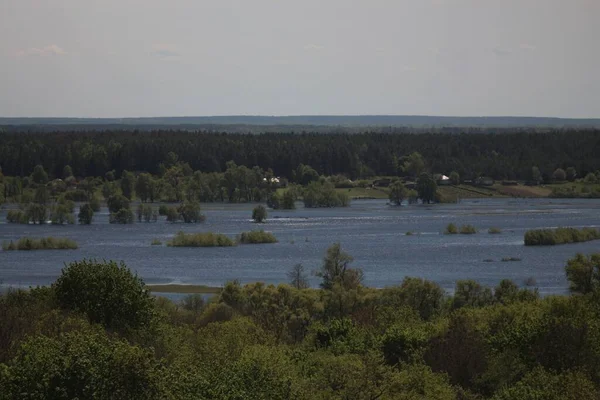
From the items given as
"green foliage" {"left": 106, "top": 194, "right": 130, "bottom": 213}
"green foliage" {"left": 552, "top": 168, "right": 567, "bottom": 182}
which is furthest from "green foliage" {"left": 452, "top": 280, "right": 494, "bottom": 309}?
"green foliage" {"left": 552, "top": 168, "right": 567, "bottom": 182}

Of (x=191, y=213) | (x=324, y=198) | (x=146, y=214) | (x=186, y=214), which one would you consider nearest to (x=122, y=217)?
(x=146, y=214)

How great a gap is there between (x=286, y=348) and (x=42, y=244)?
204 feet

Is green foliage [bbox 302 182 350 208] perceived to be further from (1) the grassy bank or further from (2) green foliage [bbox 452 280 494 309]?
(2) green foliage [bbox 452 280 494 309]

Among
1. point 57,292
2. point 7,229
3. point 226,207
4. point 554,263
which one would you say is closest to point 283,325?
point 57,292

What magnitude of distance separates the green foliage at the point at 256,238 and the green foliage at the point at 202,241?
56.9 inches

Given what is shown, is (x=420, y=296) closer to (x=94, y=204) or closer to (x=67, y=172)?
(x=94, y=204)

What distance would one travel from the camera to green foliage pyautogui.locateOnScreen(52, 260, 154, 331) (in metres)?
34.0

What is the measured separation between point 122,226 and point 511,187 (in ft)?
190

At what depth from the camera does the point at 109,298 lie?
113ft

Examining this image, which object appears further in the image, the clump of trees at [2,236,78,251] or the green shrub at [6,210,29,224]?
the green shrub at [6,210,29,224]

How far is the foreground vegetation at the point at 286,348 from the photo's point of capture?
24.3m

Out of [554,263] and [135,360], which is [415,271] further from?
[135,360]

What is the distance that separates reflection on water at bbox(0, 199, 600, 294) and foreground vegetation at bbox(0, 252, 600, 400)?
23.4m

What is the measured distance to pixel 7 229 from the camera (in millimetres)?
113188
